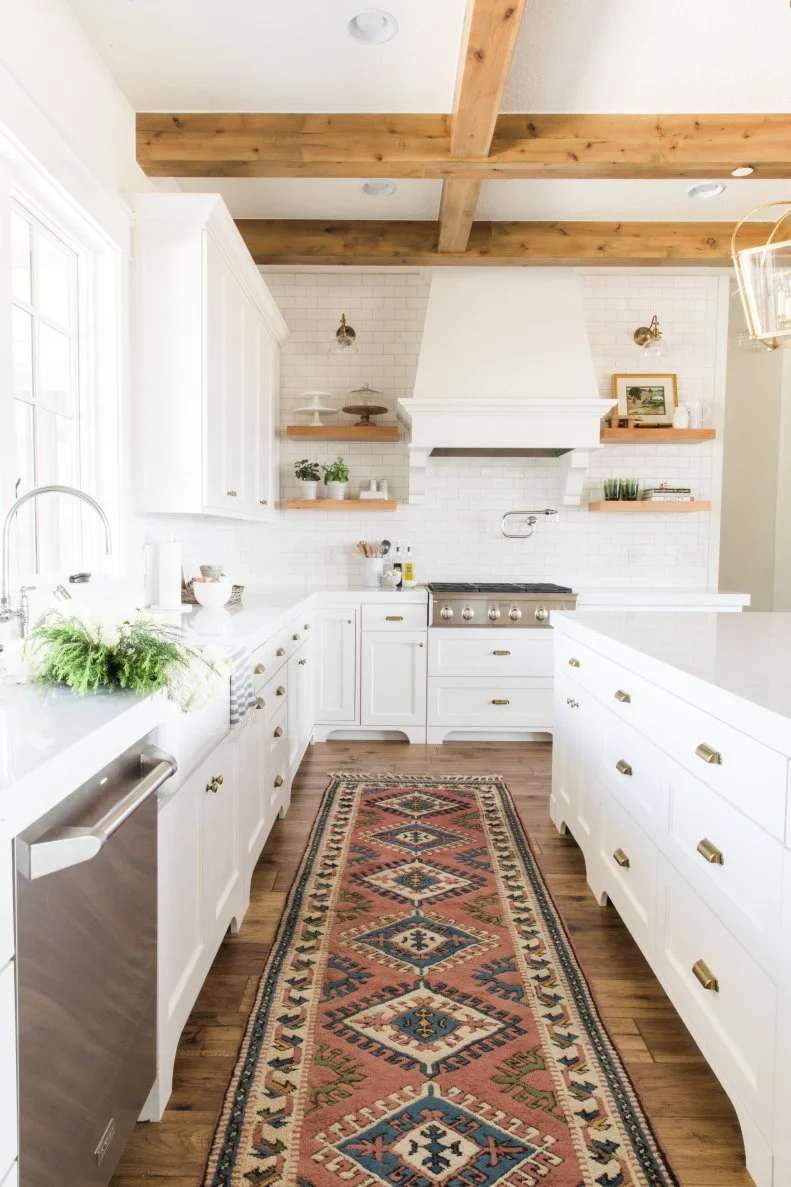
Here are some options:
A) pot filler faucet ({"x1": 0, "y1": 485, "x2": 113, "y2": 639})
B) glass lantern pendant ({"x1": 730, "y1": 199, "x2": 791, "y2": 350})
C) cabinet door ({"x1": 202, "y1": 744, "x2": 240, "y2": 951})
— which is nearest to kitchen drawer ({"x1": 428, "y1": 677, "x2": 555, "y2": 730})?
cabinet door ({"x1": 202, "y1": 744, "x2": 240, "y2": 951})

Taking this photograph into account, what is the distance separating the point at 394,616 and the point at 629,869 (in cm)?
247

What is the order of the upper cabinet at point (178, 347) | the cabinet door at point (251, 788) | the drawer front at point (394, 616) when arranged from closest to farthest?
the cabinet door at point (251, 788) < the upper cabinet at point (178, 347) < the drawer front at point (394, 616)

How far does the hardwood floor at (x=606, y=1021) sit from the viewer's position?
150 centimetres

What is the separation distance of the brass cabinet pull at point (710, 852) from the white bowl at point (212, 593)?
1.96 meters

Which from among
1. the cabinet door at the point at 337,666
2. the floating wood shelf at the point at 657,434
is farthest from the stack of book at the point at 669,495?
the cabinet door at the point at 337,666

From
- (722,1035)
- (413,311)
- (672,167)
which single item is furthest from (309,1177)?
(413,311)

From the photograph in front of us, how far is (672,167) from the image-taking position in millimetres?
3348

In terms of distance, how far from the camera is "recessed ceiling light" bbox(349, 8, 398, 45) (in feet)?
8.40

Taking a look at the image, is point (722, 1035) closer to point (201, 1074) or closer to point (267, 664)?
point (201, 1074)

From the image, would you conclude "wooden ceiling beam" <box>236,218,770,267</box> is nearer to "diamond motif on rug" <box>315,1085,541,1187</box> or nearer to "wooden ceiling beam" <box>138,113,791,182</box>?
"wooden ceiling beam" <box>138,113,791,182</box>

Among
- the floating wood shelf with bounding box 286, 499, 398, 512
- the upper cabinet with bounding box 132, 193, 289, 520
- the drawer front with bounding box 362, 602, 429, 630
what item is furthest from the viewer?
the floating wood shelf with bounding box 286, 499, 398, 512

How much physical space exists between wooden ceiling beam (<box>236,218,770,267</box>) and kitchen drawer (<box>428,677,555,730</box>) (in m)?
2.53

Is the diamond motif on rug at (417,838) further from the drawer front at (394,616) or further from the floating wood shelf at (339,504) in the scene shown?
the floating wood shelf at (339,504)

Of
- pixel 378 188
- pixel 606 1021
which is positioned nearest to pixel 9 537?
pixel 606 1021
